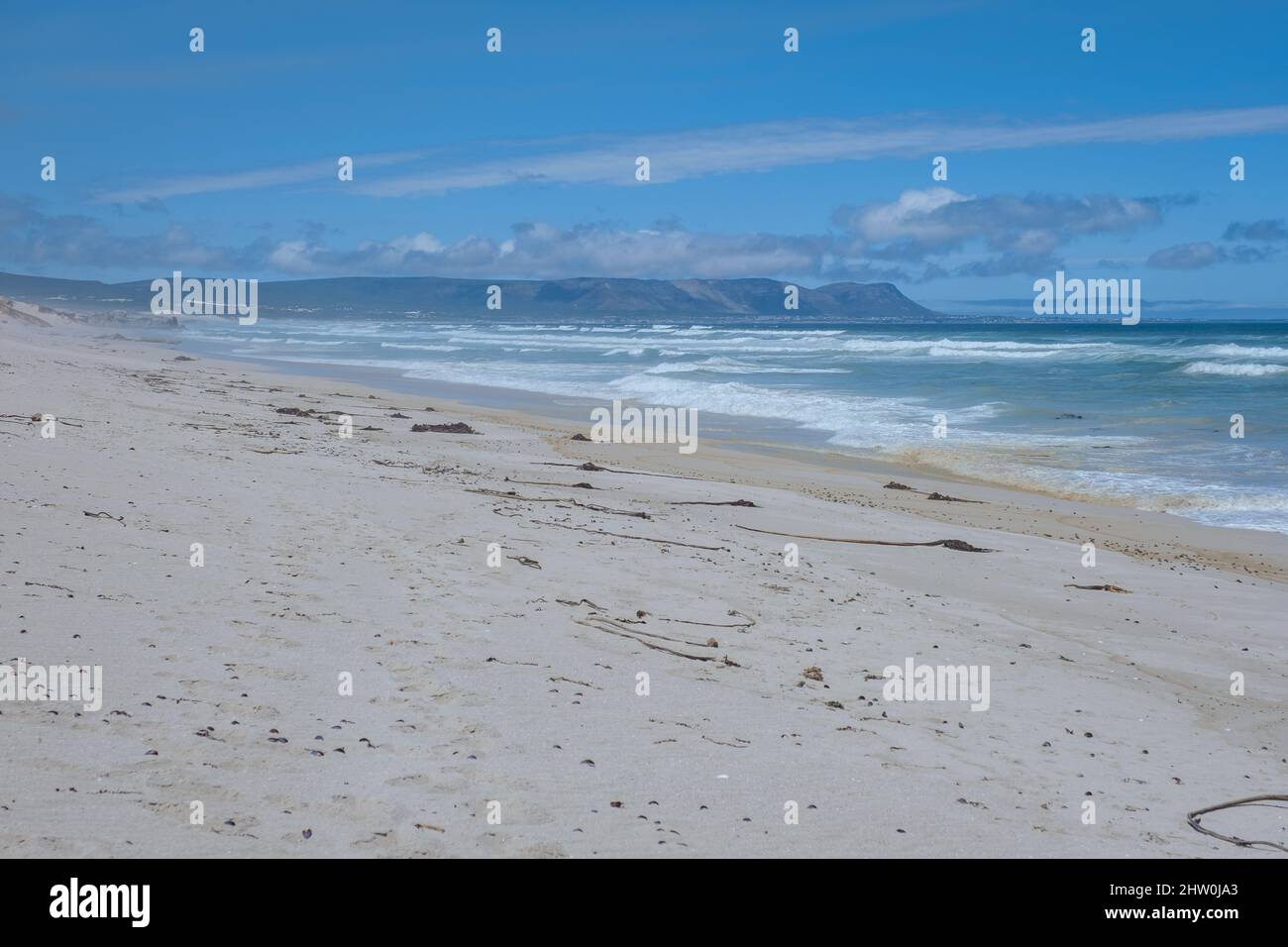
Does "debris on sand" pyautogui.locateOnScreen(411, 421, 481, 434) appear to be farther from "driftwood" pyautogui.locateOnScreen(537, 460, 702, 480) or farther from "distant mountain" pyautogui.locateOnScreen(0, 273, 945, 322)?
"distant mountain" pyautogui.locateOnScreen(0, 273, 945, 322)

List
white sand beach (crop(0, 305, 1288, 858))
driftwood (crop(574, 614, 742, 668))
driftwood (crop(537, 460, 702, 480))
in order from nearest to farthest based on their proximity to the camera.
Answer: white sand beach (crop(0, 305, 1288, 858))
driftwood (crop(574, 614, 742, 668))
driftwood (crop(537, 460, 702, 480))

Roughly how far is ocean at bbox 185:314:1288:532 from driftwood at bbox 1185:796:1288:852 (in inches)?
335

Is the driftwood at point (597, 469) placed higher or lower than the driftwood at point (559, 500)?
higher

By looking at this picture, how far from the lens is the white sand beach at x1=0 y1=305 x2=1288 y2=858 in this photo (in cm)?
371

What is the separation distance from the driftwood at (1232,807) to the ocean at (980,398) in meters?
8.50

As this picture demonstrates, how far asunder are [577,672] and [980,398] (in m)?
23.9

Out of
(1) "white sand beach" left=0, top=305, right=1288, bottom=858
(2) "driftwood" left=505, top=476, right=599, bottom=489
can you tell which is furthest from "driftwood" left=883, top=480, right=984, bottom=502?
(2) "driftwood" left=505, top=476, right=599, bottom=489

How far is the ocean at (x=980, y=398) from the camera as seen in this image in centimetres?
1536

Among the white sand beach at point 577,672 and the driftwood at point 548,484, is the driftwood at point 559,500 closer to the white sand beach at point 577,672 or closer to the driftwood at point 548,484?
the white sand beach at point 577,672

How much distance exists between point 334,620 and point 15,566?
1779mm

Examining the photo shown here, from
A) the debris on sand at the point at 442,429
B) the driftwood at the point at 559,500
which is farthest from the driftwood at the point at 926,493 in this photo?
the debris on sand at the point at 442,429

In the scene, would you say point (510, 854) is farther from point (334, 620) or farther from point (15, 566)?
point (15, 566)

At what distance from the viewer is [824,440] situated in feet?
64.3
